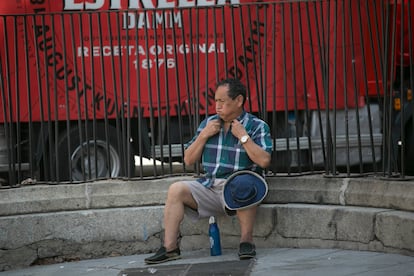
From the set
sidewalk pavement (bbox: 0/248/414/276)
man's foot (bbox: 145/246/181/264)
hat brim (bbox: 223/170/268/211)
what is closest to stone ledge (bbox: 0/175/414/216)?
sidewalk pavement (bbox: 0/248/414/276)

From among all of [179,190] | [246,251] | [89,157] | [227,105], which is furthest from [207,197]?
[89,157]

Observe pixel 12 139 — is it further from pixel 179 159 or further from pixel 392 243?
pixel 392 243

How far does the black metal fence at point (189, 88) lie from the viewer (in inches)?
291

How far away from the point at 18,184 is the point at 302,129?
3.62m

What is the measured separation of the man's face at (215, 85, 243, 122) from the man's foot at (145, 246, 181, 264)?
1.03m

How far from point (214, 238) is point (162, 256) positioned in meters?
0.41

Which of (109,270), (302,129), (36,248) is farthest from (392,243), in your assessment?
(302,129)

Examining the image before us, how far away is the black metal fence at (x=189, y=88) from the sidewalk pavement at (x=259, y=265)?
29.5 inches

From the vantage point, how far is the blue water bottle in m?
7.02

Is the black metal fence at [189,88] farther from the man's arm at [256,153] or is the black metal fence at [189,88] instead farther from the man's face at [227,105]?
the man's arm at [256,153]

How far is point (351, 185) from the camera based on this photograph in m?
7.09

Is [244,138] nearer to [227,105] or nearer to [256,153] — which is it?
[256,153]

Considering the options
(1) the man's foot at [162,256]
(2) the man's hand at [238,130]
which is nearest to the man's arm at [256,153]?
(2) the man's hand at [238,130]

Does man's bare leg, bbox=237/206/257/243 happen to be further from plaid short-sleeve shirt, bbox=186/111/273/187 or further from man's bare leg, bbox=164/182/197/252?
man's bare leg, bbox=164/182/197/252
